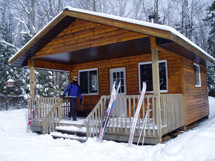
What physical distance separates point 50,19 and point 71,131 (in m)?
17.8

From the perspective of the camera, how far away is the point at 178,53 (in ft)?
25.3

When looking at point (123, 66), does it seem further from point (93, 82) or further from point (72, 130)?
point (72, 130)

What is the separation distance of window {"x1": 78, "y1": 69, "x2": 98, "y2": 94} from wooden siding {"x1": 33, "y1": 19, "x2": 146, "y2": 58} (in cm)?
268

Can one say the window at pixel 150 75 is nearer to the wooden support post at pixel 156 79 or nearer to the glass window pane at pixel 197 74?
the glass window pane at pixel 197 74

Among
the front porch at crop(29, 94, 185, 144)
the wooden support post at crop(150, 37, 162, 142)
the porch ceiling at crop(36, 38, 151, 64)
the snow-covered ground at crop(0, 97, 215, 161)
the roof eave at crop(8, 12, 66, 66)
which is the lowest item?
the snow-covered ground at crop(0, 97, 215, 161)

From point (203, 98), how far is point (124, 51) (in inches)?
208

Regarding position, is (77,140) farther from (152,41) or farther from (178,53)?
(178,53)

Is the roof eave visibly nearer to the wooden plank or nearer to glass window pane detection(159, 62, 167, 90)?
the wooden plank

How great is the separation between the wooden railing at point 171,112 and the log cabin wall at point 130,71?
2.65 feet

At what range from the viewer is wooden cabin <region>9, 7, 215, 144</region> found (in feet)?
19.9

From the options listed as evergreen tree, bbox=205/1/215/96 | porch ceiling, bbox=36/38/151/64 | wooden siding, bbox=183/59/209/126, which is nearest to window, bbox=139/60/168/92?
porch ceiling, bbox=36/38/151/64

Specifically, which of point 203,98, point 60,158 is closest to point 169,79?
point 203,98

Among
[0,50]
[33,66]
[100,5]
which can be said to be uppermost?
[100,5]

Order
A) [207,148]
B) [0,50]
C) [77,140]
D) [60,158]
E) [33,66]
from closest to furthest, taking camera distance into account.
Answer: [207,148] < [60,158] < [77,140] < [33,66] < [0,50]
